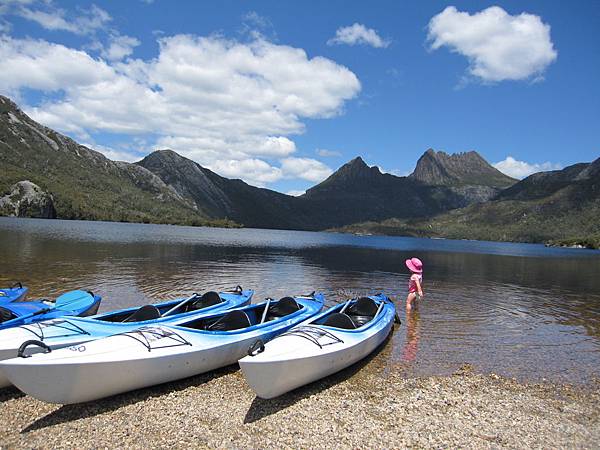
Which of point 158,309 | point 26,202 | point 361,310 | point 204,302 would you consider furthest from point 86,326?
point 26,202

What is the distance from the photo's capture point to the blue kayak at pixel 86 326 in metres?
9.06

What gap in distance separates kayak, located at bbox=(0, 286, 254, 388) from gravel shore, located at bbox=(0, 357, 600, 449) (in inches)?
47.1

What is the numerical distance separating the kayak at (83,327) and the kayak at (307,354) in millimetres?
4177

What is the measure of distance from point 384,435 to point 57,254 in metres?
42.1

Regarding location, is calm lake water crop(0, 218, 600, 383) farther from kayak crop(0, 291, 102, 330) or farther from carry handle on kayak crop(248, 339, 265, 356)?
carry handle on kayak crop(248, 339, 265, 356)

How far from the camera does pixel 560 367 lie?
1352 cm

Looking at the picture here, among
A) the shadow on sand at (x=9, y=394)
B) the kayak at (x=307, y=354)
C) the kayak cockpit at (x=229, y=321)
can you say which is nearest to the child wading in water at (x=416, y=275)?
the kayak at (x=307, y=354)

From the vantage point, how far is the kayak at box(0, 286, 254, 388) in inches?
345

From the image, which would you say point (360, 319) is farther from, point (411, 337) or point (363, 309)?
point (411, 337)

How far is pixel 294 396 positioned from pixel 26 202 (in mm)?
202704

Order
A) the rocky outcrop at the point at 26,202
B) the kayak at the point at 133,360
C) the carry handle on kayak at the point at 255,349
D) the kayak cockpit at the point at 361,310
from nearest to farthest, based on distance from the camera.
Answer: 1. the kayak at the point at 133,360
2. the carry handle on kayak at the point at 255,349
3. the kayak cockpit at the point at 361,310
4. the rocky outcrop at the point at 26,202

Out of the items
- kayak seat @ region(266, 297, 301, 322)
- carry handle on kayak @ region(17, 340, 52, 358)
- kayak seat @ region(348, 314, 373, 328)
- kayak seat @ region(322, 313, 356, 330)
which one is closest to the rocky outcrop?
kayak seat @ region(266, 297, 301, 322)

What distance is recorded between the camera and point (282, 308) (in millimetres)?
15188

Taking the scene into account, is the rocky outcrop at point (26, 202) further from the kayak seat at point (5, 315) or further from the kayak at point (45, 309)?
the kayak seat at point (5, 315)
